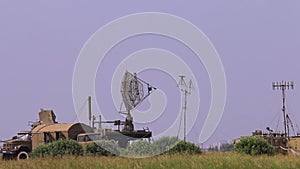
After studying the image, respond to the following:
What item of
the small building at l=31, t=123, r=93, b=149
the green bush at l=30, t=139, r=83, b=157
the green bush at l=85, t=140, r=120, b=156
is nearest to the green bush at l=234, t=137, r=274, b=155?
the green bush at l=85, t=140, r=120, b=156

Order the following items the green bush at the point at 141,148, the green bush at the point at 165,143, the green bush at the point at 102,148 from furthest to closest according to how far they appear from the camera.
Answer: the green bush at the point at 102,148
the green bush at the point at 165,143
the green bush at the point at 141,148

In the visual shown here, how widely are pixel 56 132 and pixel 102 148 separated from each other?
5.33 metres

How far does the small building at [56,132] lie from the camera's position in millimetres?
33031

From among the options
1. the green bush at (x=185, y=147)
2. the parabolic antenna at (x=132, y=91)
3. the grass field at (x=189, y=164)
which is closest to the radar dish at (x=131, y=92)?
the parabolic antenna at (x=132, y=91)

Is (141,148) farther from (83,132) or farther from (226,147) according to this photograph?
(226,147)

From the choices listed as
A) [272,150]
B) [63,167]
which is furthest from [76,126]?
[63,167]

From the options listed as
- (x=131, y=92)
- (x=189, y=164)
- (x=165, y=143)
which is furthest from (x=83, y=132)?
(x=189, y=164)

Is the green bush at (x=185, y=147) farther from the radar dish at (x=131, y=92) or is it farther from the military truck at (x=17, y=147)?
the military truck at (x=17, y=147)

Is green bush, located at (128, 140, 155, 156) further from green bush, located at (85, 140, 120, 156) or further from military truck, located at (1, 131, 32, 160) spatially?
military truck, located at (1, 131, 32, 160)

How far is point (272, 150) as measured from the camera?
29.2 m

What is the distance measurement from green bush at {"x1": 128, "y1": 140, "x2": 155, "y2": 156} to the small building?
18.3 ft

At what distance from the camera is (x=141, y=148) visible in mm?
27188

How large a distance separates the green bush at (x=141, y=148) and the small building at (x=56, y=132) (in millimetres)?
5565

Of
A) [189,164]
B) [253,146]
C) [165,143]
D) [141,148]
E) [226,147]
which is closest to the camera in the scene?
[189,164]
